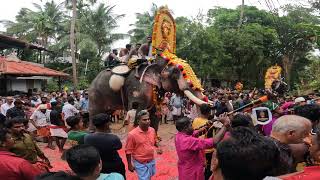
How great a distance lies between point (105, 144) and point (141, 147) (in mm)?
1277

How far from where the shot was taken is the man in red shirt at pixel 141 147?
216 inches

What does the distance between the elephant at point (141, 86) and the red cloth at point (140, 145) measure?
8.49 ft

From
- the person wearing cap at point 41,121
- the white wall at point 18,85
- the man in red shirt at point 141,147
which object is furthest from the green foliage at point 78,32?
the man in red shirt at point 141,147

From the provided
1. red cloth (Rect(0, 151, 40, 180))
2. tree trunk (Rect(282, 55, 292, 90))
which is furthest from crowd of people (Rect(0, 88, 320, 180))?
tree trunk (Rect(282, 55, 292, 90))

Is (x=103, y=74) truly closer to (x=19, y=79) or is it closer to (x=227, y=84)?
(x=19, y=79)

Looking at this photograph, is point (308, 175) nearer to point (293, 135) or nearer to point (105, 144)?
point (293, 135)

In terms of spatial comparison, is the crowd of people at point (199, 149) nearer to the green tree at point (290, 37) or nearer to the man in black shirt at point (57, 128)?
the man in black shirt at point (57, 128)

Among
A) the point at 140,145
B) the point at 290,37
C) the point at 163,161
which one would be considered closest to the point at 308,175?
the point at 140,145

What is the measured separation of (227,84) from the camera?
31359 mm

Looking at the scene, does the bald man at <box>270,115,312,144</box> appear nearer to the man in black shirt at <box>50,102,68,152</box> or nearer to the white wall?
the man in black shirt at <box>50,102,68,152</box>

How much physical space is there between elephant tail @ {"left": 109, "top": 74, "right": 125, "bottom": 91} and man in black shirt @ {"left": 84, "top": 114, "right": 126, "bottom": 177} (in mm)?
5418

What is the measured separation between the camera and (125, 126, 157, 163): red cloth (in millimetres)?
5480

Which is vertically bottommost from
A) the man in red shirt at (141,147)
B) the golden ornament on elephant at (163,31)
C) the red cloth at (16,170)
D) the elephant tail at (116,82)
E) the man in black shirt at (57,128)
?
the man in black shirt at (57,128)

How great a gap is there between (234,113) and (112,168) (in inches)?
54.0
